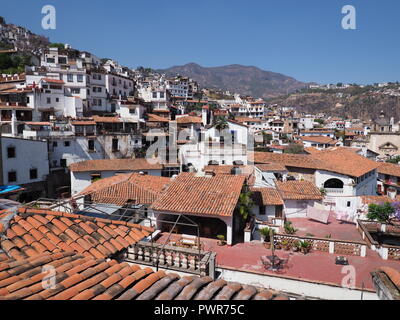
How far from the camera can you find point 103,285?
4383 mm

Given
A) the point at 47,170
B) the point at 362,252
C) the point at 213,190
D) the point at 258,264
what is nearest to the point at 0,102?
the point at 47,170

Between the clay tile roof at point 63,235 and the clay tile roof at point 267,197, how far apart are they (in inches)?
527

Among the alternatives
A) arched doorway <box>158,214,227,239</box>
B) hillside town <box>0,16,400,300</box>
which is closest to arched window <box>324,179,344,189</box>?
hillside town <box>0,16,400,300</box>

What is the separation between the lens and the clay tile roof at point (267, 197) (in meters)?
19.5

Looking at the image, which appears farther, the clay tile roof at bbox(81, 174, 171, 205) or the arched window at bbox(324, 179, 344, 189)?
the arched window at bbox(324, 179, 344, 189)

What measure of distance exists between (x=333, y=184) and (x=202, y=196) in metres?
18.7

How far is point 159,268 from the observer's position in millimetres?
7723

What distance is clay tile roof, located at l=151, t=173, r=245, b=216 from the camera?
14.5 m

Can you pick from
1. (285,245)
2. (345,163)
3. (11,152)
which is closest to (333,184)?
(345,163)

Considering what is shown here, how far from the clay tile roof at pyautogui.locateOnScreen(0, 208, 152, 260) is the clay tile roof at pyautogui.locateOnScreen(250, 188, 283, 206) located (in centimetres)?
1338

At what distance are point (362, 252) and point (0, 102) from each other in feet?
144

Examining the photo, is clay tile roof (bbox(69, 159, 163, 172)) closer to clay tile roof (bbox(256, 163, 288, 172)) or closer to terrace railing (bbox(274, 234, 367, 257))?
clay tile roof (bbox(256, 163, 288, 172))

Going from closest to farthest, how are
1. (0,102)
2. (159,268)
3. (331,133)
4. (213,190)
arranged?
(159,268) → (213,190) → (0,102) → (331,133)
